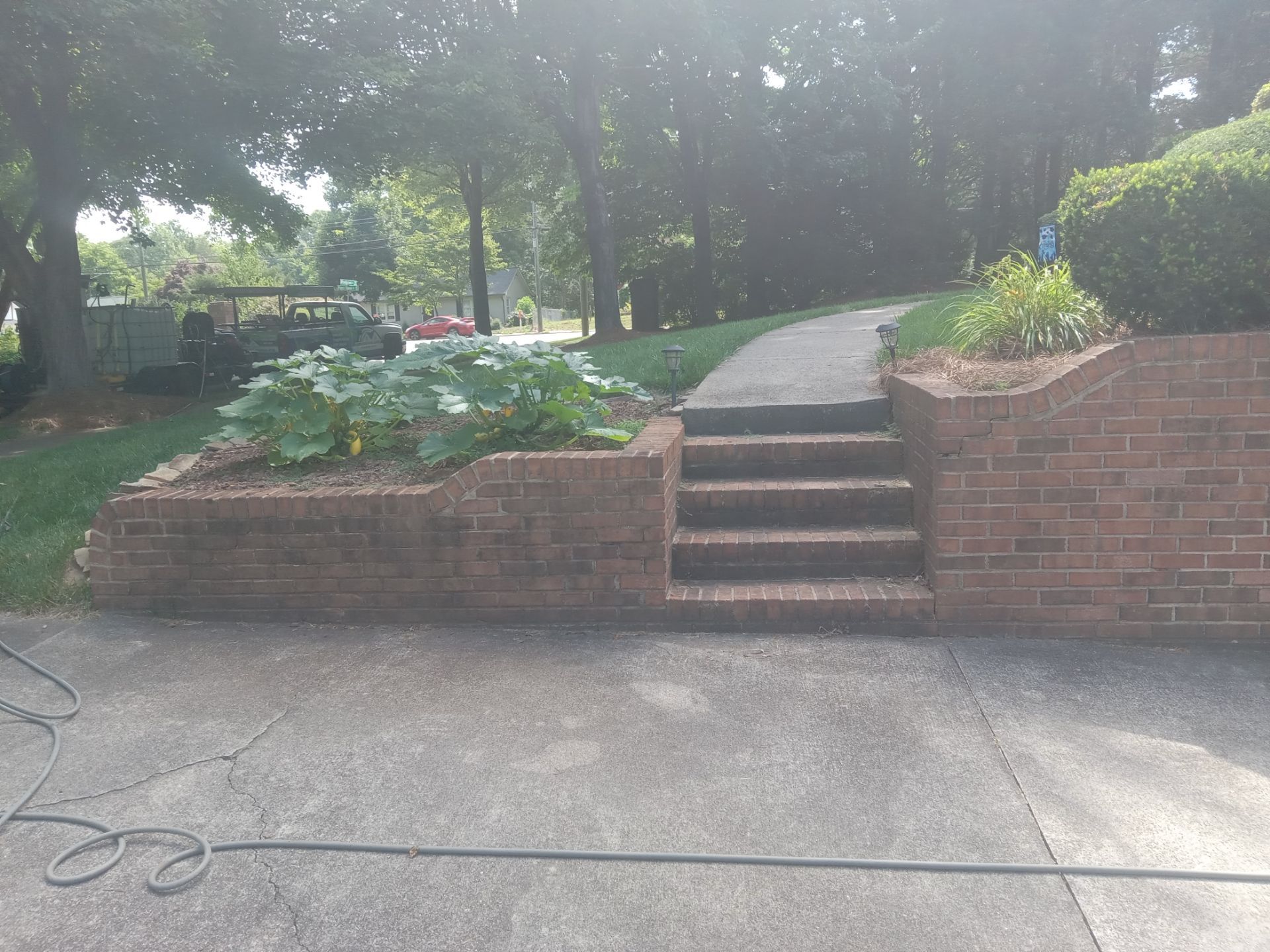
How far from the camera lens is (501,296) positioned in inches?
3187

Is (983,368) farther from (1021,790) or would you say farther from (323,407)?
(323,407)

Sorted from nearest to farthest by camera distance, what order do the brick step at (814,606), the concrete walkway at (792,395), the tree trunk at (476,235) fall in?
the brick step at (814,606)
the concrete walkway at (792,395)
the tree trunk at (476,235)

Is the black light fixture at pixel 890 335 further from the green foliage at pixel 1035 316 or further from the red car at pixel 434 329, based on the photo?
the red car at pixel 434 329

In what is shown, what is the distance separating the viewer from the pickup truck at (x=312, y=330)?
18.4 m

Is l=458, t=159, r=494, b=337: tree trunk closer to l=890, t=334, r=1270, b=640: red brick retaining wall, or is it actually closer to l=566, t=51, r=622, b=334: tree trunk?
l=566, t=51, r=622, b=334: tree trunk

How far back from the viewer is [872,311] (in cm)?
1541

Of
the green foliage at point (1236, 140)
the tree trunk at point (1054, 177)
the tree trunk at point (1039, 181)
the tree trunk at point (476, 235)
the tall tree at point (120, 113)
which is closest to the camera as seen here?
the green foliage at point (1236, 140)

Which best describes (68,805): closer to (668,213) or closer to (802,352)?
(802,352)

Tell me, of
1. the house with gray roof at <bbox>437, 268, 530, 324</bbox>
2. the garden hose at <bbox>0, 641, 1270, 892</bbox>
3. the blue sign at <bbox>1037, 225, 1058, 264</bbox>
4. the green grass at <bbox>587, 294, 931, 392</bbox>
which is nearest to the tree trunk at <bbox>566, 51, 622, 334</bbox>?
the green grass at <bbox>587, 294, 931, 392</bbox>

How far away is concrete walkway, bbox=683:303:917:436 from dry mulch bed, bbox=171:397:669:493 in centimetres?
61

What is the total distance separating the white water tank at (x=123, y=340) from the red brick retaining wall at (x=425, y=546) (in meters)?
14.3

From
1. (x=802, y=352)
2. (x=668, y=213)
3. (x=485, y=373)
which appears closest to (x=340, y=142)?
(x=802, y=352)

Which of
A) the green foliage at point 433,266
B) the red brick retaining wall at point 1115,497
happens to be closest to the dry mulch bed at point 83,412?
the red brick retaining wall at point 1115,497

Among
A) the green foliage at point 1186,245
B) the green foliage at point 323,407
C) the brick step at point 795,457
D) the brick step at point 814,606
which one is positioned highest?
the green foliage at point 1186,245
